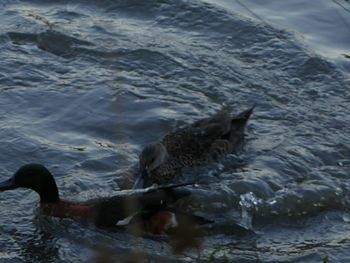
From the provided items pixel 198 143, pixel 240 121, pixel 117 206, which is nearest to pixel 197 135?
pixel 198 143

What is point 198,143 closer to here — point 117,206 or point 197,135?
point 197,135

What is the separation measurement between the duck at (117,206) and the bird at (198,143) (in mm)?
1163

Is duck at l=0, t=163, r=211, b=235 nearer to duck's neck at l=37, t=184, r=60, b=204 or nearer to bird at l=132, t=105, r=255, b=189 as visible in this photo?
duck's neck at l=37, t=184, r=60, b=204

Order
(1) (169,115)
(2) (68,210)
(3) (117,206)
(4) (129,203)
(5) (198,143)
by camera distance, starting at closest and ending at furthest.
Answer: (4) (129,203) → (3) (117,206) → (2) (68,210) → (5) (198,143) → (1) (169,115)

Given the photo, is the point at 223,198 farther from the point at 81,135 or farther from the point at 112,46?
the point at 112,46

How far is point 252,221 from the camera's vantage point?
770 centimetres

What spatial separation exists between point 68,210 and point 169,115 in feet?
7.58

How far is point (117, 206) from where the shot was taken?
7438 millimetres

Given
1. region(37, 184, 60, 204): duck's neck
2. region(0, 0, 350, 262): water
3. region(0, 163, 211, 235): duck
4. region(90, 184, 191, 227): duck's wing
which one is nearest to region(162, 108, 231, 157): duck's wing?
region(0, 0, 350, 262): water

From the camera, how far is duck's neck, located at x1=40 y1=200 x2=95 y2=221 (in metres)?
7.54

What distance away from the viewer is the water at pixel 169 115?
290 inches

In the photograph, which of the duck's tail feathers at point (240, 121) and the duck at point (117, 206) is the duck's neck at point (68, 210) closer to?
the duck at point (117, 206)

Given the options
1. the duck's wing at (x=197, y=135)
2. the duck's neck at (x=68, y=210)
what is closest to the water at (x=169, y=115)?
the duck's neck at (x=68, y=210)

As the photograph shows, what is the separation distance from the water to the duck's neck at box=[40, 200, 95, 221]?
0.27 ft
